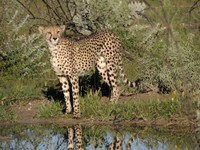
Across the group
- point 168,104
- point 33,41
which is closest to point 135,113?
point 168,104

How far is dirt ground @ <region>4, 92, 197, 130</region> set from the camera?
998cm

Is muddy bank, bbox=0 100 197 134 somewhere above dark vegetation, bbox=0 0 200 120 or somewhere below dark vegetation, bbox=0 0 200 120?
below

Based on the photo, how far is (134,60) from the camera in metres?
13.1

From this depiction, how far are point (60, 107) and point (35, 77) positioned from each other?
2387 millimetres

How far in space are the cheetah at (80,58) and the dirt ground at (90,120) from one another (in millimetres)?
222

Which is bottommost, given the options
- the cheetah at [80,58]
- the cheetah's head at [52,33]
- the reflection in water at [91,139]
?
the reflection in water at [91,139]

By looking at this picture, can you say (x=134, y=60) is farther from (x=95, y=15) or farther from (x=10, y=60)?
(x=10, y=60)

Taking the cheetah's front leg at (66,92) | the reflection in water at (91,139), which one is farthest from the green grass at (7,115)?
the cheetah's front leg at (66,92)

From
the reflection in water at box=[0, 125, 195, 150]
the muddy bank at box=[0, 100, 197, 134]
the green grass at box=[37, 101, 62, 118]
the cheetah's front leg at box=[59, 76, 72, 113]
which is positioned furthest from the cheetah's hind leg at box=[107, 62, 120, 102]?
the reflection in water at box=[0, 125, 195, 150]

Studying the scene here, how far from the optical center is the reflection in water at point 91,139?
8.70m

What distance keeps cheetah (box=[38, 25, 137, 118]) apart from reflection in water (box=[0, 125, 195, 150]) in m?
1.02

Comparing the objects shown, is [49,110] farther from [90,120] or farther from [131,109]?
[131,109]

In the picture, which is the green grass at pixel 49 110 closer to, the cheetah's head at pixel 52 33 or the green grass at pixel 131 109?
the green grass at pixel 131 109

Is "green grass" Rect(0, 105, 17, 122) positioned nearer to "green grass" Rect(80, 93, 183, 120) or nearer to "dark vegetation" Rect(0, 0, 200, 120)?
"dark vegetation" Rect(0, 0, 200, 120)
